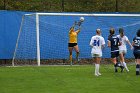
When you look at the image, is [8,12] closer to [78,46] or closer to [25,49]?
[25,49]

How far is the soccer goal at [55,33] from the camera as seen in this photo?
29.0 metres

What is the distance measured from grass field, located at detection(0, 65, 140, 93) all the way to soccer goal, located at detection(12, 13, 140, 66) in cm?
665

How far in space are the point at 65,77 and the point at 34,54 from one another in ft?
29.9

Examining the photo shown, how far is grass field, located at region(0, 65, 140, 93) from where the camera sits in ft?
53.0

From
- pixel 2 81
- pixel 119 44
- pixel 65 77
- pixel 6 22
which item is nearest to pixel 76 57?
pixel 6 22

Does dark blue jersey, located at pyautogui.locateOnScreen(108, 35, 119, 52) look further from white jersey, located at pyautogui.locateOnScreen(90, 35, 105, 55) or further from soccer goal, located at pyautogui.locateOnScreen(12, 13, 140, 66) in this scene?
soccer goal, located at pyautogui.locateOnScreen(12, 13, 140, 66)

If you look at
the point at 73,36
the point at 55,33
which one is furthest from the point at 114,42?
the point at 55,33

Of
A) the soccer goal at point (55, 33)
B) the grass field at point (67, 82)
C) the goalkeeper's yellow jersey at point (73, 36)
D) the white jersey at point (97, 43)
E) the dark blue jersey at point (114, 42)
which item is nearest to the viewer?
the grass field at point (67, 82)

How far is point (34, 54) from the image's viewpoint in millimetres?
28938

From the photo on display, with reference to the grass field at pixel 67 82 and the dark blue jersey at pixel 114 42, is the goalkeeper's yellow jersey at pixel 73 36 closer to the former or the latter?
the dark blue jersey at pixel 114 42

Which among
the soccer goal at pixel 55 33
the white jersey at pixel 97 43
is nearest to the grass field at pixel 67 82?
the white jersey at pixel 97 43

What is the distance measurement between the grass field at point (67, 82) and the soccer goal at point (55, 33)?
6.65 meters

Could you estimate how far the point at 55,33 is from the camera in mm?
29938

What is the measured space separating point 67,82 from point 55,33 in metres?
11.9
